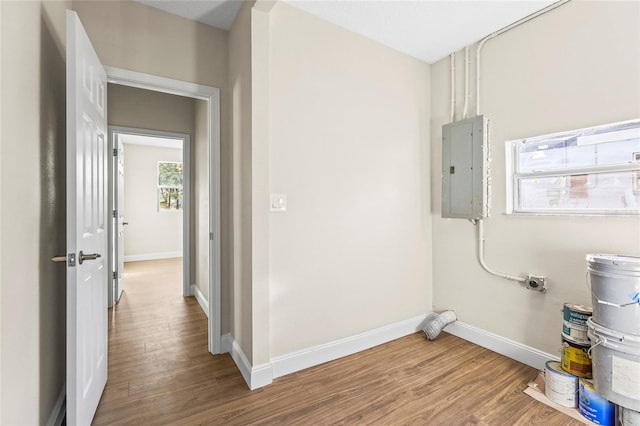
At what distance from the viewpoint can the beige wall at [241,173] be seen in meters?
2.08

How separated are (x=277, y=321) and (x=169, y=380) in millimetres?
869

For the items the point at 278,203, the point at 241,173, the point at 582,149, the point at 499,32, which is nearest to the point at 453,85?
the point at 499,32

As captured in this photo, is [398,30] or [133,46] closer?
[133,46]

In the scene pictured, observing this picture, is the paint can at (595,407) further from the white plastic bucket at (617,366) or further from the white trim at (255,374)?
the white trim at (255,374)

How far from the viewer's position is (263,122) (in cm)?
204

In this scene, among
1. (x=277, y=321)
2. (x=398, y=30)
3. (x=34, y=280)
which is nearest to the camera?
(x=34, y=280)

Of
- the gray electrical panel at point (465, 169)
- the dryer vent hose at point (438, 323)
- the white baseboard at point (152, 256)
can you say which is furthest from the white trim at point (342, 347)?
the white baseboard at point (152, 256)

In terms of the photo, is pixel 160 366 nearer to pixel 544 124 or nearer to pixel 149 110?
pixel 149 110

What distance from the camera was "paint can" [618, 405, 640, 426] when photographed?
5.12 feet

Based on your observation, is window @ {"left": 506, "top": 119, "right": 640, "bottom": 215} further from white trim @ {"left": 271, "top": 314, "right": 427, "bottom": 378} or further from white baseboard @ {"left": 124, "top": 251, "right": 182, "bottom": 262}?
white baseboard @ {"left": 124, "top": 251, "right": 182, "bottom": 262}

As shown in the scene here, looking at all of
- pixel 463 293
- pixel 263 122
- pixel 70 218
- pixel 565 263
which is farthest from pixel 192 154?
pixel 565 263

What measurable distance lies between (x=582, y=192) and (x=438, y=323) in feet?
5.26

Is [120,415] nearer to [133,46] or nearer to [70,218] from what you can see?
[70,218]

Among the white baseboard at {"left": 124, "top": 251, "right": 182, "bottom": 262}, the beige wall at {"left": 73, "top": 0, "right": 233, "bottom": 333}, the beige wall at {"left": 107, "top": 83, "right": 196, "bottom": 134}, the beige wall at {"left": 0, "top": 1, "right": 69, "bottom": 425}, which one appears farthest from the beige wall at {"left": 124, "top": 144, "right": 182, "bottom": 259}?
the beige wall at {"left": 0, "top": 1, "right": 69, "bottom": 425}
